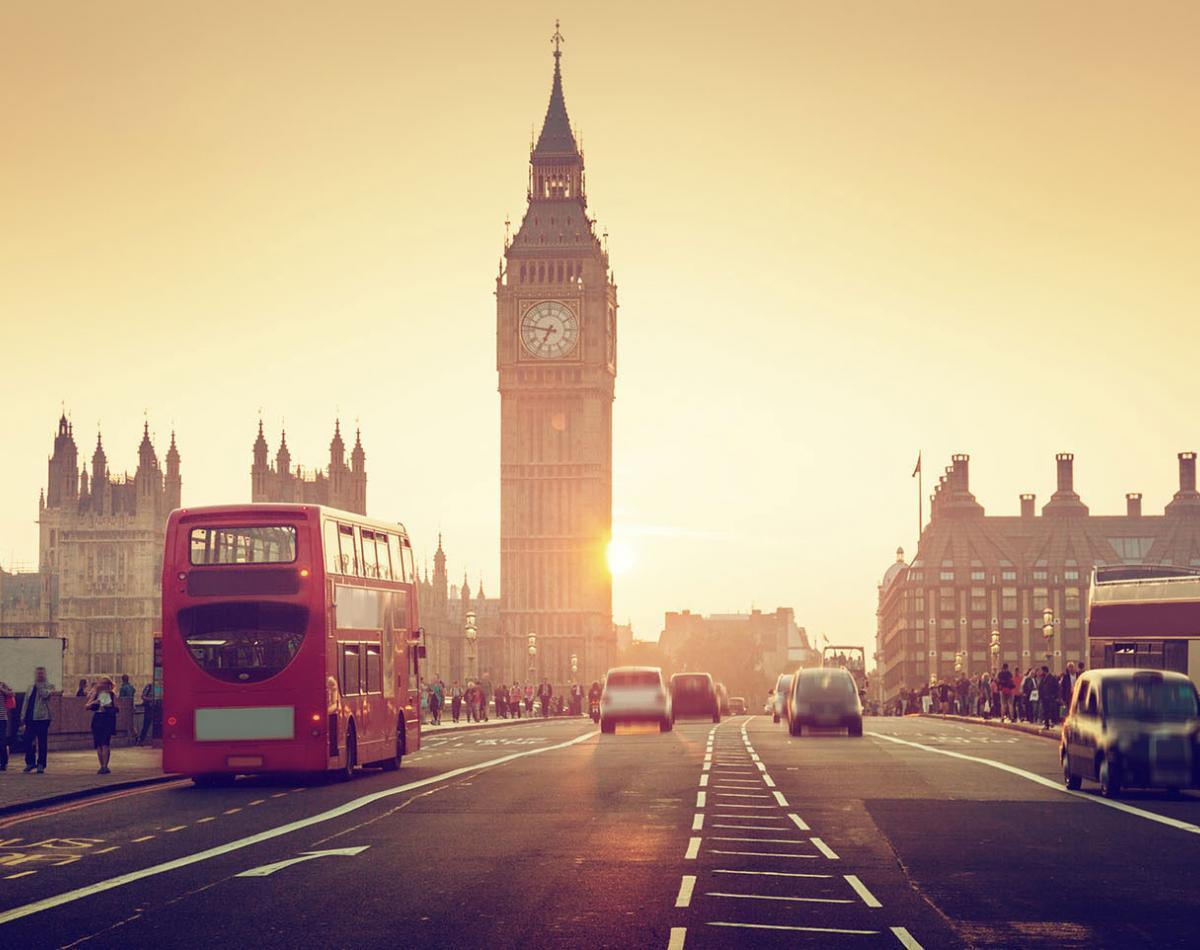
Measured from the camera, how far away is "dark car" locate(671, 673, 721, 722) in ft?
196

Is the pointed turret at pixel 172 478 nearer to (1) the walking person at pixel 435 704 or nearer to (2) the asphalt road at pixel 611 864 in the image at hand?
(1) the walking person at pixel 435 704

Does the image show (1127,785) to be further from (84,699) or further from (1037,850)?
(84,699)

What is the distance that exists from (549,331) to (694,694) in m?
71.1

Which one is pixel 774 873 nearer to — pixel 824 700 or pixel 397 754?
pixel 397 754

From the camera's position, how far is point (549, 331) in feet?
422

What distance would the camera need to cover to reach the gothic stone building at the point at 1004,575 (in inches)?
6383

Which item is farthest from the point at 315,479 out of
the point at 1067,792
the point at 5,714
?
the point at 1067,792

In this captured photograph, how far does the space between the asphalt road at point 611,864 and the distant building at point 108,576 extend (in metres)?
76.9

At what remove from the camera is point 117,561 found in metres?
104

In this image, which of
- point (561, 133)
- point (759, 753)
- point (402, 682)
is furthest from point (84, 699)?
point (561, 133)

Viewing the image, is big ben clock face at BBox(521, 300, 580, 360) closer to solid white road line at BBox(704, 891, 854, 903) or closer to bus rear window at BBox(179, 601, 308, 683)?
bus rear window at BBox(179, 601, 308, 683)

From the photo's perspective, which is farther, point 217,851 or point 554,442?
point 554,442

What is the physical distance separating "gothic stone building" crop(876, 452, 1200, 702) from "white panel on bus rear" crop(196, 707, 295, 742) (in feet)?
455

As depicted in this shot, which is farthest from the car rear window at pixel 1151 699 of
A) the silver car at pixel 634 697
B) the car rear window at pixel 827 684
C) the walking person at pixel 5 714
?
the silver car at pixel 634 697
